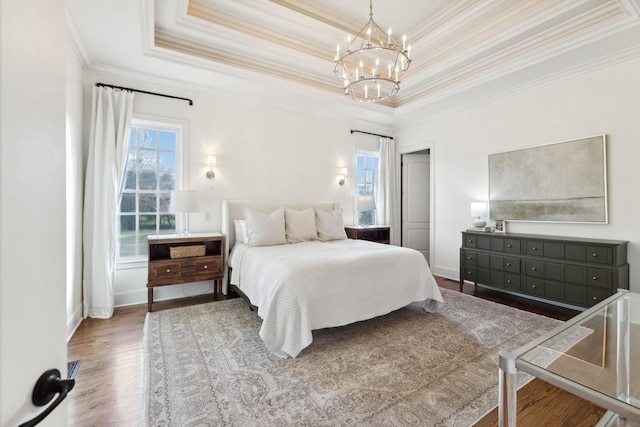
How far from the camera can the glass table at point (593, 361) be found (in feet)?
3.42

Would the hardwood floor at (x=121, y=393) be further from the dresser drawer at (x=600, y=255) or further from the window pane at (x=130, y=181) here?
the dresser drawer at (x=600, y=255)

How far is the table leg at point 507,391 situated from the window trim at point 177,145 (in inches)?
153

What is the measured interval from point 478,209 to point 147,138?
15.5 feet

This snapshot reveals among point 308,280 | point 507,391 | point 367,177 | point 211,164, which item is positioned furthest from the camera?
point 367,177

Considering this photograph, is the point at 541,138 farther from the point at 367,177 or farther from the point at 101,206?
the point at 101,206

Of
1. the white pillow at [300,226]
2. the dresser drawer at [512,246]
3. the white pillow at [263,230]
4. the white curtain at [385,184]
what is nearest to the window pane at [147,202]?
the white pillow at [263,230]

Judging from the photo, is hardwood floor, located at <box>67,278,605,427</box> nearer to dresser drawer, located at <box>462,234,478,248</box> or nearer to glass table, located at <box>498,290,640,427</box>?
glass table, located at <box>498,290,640,427</box>

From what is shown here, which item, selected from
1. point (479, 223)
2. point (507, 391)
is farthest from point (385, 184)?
point (507, 391)

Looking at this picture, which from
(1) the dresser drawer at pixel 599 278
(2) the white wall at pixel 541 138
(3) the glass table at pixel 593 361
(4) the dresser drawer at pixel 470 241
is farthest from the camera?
(4) the dresser drawer at pixel 470 241

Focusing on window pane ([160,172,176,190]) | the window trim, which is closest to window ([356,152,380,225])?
the window trim

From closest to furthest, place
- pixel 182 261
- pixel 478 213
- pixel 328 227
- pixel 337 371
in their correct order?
1. pixel 337 371
2. pixel 182 261
3. pixel 328 227
4. pixel 478 213

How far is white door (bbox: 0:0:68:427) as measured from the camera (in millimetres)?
471

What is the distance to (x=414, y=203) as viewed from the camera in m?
5.89

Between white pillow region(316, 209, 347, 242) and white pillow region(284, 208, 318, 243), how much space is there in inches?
3.6
